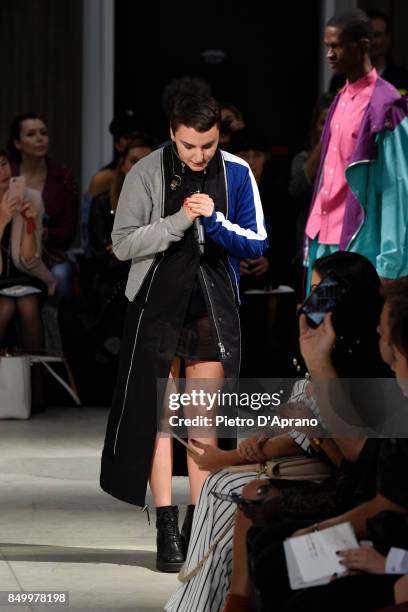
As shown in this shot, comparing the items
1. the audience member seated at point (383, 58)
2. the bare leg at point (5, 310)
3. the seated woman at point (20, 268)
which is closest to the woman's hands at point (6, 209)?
the seated woman at point (20, 268)

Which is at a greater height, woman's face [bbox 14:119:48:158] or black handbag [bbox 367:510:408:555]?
black handbag [bbox 367:510:408:555]

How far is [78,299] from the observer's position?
796 centimetres

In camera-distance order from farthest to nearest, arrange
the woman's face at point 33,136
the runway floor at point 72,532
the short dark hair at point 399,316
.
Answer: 1. the woman's face at point 33,136
2. the runway floor at point 72,532
3. the short dark hair at point 399,316

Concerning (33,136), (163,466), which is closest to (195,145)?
(163,466)

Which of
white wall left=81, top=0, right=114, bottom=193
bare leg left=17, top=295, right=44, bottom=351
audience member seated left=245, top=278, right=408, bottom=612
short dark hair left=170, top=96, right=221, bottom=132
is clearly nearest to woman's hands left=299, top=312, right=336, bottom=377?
audience member seated left=245, top=278, right=408, bottom=612

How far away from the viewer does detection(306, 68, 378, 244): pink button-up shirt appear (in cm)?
539

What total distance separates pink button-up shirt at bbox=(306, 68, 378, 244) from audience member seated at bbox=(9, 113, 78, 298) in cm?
320

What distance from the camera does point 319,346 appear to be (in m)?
3.45

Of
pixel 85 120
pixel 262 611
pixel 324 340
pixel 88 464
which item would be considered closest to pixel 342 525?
pixel 262 611

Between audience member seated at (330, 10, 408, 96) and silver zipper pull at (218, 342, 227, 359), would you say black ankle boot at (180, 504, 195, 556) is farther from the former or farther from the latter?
audience member seated at (330, 10, 408, 96)

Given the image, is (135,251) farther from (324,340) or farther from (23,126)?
(23,126)

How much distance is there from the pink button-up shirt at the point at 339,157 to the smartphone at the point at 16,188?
115 inches

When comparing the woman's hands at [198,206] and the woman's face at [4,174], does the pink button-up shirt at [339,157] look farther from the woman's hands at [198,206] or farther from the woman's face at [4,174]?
the woman's face at [4,174]

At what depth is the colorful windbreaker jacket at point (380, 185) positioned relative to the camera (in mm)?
5238
